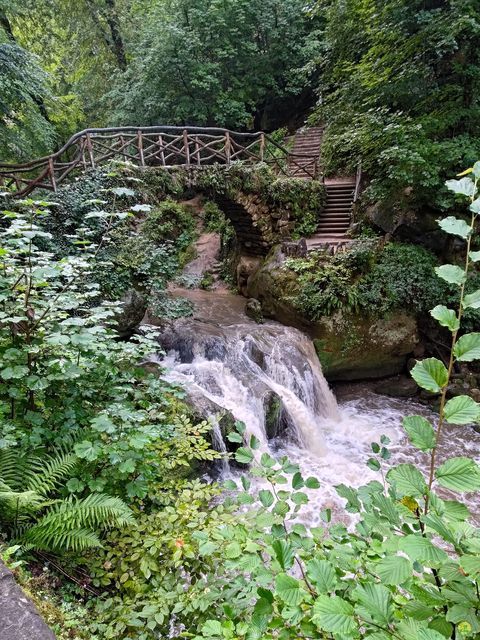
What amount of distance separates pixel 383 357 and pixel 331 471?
10.5 ft

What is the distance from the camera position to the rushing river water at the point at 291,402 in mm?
5988

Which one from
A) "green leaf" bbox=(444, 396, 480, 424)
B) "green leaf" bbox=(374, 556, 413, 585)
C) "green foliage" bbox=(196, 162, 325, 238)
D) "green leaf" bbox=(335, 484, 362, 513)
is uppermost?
"green foliage" bbox=(196, 162, 325, 238)

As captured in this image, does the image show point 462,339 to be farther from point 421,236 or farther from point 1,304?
point 421,236

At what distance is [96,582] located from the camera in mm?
2039

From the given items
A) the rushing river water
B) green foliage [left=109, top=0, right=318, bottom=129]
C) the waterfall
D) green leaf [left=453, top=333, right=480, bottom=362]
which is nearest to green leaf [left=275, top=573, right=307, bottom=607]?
green leaf [left=453, top=333, right=480, bottom=362]

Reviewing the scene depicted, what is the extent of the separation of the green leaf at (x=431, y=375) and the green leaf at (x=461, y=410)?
5 centimetres

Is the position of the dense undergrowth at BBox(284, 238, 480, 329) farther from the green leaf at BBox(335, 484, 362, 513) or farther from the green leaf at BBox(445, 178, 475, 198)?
the green leaf at BBox(445, 178, 475, 198)

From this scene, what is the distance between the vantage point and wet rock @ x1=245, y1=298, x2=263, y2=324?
8.80 metres

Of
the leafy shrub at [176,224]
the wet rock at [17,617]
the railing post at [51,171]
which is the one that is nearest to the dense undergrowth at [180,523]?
the wet rock at [17,617]

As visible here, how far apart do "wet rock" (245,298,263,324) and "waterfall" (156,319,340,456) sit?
0.57m

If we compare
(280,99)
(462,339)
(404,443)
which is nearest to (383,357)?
(404,443)

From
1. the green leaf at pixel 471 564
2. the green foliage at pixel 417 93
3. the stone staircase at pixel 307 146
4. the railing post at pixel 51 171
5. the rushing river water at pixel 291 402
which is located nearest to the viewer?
the green leaf at pixel 471 564

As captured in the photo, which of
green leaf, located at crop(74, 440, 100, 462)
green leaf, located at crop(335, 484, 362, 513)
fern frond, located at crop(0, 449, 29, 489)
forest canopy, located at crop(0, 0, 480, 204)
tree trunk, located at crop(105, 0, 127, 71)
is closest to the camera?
green leaf, located at crop(335, 484, 362, 513)

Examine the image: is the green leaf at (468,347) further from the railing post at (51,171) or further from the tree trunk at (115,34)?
the tree trunk at (115,34)
